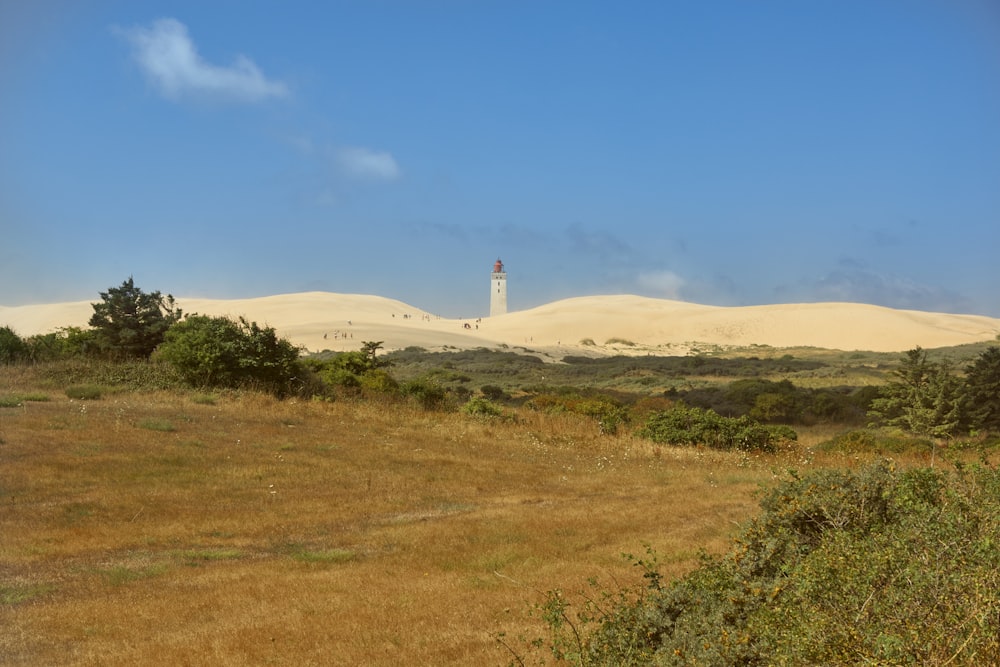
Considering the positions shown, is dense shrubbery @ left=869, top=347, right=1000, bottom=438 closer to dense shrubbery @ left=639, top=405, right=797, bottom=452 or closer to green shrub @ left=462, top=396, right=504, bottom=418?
dense shrubbery @ left=639, top=405, right=797, bottom=452

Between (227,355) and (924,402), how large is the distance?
21.8 meters

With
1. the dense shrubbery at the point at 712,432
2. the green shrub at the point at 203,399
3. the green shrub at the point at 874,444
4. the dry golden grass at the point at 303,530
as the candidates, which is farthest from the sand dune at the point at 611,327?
the dry golden grass at the point at 303,530

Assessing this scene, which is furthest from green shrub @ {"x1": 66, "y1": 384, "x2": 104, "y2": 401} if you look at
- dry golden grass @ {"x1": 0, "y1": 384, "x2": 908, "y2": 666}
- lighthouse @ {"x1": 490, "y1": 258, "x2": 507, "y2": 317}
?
lighthouse @ {"x1": 490, "y1": 258, "x2": 507, "y2": 317}

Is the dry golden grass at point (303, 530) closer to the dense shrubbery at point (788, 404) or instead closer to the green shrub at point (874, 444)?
the green shrub at point (874, 444)

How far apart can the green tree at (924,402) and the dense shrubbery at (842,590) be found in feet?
56.0

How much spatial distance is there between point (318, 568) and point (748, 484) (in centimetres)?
957

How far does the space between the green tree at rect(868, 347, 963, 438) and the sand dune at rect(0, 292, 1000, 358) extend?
46.7m

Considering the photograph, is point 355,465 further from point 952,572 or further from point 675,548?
point 952,572

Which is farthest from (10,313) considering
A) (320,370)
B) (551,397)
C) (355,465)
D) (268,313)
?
(355,465)

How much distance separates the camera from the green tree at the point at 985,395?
21.3 metres

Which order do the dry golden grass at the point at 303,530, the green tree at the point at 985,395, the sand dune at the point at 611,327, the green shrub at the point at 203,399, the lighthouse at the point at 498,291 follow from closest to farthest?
1. the dry golden grass at the point at 303,530
2. the green shrub at the point at 203,399
3. the green tree at the point at 985,395
4. the sand dune at the point at 611,327
5. the lighthouse at the point at 498,291

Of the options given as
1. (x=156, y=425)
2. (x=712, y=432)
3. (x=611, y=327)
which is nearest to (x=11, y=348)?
(x=156, y=425)

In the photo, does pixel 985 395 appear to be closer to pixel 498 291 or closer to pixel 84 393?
pixel 84 393

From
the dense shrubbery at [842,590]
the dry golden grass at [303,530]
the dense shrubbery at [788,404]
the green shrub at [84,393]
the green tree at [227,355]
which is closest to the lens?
the dense shrubbery at [842,590]
